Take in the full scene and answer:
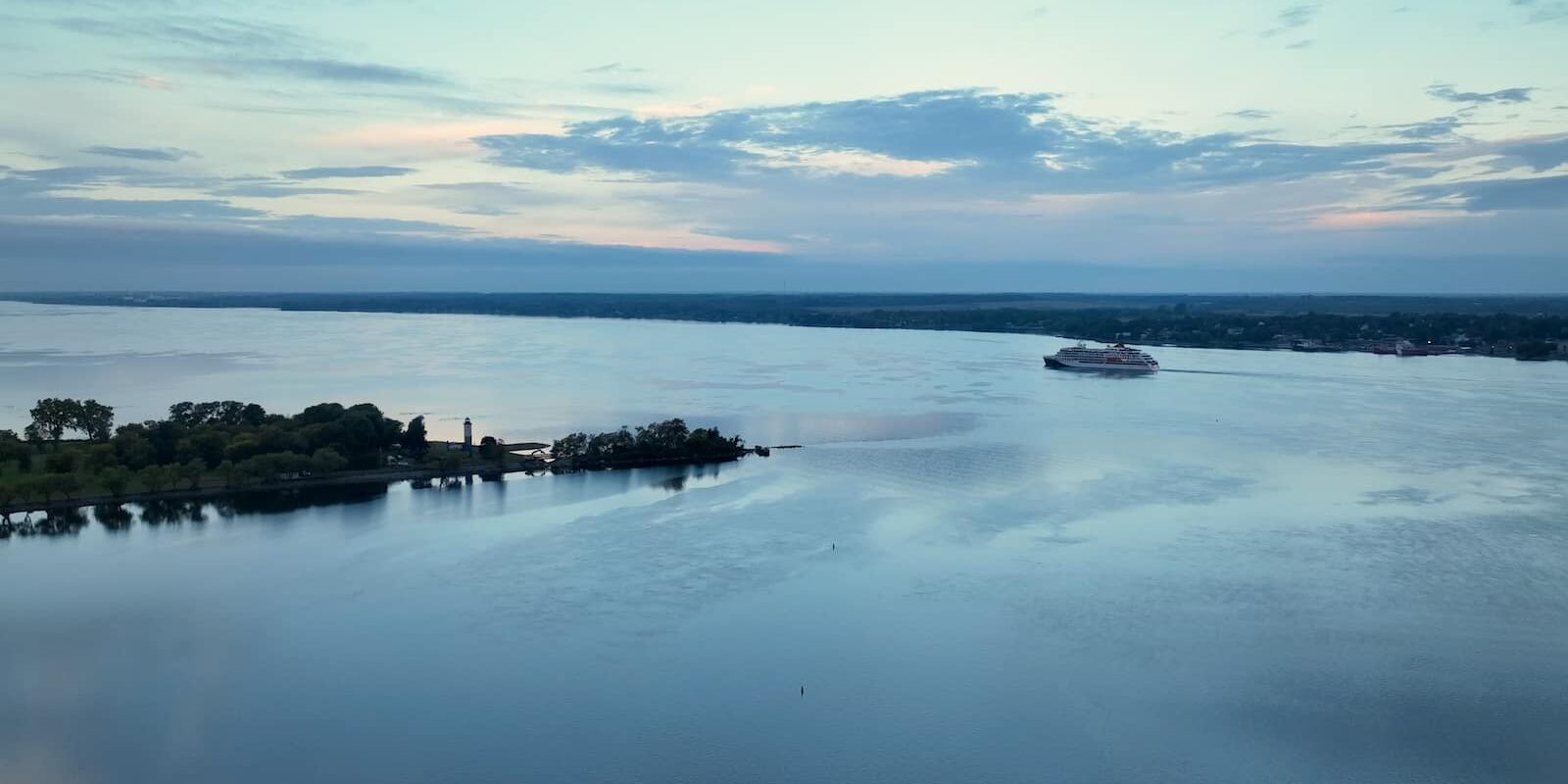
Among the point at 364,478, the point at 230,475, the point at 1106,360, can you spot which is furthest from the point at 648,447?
the point at 1106,360

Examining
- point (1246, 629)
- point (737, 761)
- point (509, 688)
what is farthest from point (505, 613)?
point (1246, 629)

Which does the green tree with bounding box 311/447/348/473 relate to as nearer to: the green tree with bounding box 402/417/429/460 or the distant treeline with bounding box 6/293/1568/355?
the green tree with bounding box 402/417/429/460

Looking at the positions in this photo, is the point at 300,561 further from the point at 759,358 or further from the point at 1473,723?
the point at 759,358

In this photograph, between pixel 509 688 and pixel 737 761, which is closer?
pixel 737 761

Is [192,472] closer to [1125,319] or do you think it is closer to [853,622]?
[853,622]

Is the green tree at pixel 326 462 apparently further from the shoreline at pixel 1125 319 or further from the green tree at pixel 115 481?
the shoreline at pixel 1125 319
